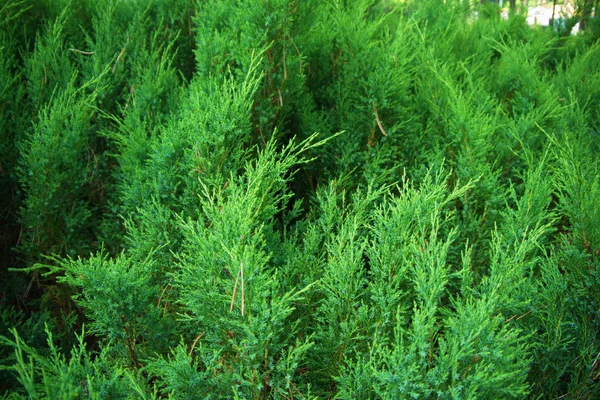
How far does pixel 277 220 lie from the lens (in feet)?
8.61

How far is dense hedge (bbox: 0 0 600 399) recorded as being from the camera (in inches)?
66.4

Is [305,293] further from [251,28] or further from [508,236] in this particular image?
[251,28]

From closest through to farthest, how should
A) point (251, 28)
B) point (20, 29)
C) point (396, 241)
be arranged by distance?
point (396, 241)
point (251, 28)
point (20, 29)

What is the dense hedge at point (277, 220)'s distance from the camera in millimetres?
1686

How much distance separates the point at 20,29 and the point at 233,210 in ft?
6.79

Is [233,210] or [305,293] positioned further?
[305,293]

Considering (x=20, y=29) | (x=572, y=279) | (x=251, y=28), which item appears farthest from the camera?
(x=20, y=29)

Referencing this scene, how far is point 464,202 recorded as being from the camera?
8.05ft

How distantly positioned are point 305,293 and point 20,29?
7.52ft

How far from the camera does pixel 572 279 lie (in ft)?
6.83

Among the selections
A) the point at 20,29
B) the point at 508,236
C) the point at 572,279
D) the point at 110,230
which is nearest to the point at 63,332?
the point at 110,230

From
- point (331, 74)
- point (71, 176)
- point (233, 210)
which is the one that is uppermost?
point (331, 74)

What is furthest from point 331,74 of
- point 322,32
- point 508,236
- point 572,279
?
point 572,279

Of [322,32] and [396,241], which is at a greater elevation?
[322,32]
